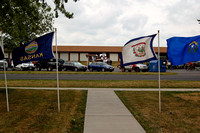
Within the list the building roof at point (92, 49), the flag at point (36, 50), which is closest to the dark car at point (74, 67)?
the flag at point (36, 50)

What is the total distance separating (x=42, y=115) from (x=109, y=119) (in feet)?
7.14

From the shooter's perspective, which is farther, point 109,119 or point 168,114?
point 168,114

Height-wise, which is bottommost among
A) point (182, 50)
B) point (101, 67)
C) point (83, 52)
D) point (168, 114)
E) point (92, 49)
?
point (168, 114)

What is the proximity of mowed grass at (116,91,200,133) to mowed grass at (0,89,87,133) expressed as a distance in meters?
1.83

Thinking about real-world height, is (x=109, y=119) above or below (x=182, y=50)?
below

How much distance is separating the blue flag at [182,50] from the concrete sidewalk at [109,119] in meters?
2.76

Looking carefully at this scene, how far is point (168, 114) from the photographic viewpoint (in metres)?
6.52

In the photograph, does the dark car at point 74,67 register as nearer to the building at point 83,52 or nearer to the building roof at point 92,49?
the building at point 83,52

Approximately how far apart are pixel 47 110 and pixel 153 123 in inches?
144

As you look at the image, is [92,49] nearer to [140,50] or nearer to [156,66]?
[156,66]

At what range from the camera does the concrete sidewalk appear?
492 cm

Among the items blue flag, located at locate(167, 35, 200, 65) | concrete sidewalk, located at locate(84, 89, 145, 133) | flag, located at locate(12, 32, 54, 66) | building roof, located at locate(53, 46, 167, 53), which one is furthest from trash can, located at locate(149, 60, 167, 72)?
building roof, located at locate(53, 46, 167, 53)

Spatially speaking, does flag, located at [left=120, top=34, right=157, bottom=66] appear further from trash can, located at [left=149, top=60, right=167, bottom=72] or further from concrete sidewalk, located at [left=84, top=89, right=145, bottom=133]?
trash can, located at [left=149, top=60, right=167, bottom=72]

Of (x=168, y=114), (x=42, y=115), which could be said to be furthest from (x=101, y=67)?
(x=42, y=115)
